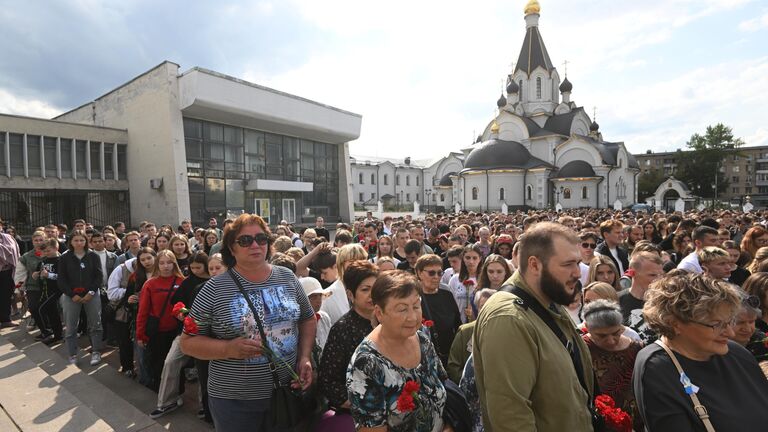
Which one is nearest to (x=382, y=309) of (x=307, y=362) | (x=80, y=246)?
(x=307, y=362)

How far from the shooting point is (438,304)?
408 cm

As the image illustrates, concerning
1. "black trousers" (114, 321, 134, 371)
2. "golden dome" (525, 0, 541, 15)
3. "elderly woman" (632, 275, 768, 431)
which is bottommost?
→ "black trousers" (114, 321, 134, 371)

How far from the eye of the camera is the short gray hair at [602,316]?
277cm

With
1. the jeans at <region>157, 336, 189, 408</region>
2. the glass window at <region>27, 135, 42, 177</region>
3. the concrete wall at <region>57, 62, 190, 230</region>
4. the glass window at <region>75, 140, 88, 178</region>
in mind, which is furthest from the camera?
the glass window at <region>75, 140, 88, 178</region>

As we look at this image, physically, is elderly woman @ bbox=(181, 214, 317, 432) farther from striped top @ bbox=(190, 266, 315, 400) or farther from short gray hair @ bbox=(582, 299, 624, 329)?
short gray hair @ bbox=(582, 299, 624, 329)

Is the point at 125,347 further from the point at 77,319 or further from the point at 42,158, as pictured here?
the point at 42,158

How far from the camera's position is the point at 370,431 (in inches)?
80.4

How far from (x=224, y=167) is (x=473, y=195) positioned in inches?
1259

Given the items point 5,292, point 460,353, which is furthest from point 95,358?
point 460,353

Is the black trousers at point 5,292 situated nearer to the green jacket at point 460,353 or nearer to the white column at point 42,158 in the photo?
the green jacket at point 460,353

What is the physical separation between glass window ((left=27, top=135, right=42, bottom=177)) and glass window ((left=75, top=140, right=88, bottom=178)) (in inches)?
70.6

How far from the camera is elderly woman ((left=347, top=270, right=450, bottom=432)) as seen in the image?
6.75 feet

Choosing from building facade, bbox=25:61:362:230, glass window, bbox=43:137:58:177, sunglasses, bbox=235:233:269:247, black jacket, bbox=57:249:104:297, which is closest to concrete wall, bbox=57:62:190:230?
building facade, bbox=25:61:362:230

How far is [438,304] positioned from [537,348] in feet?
7.24
